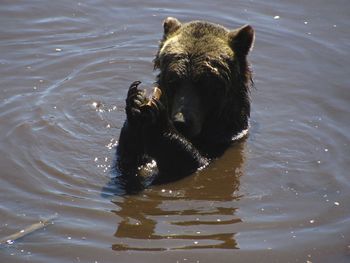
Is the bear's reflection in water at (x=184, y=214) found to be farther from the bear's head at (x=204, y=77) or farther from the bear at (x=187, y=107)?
the bear's head at (x=204, y=77)

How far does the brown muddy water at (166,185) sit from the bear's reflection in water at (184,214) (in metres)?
0.02

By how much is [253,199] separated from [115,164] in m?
1.41

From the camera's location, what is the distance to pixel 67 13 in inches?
479

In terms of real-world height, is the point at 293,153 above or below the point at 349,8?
below

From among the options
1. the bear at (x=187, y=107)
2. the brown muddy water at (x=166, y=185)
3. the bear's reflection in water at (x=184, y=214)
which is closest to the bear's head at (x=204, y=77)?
the bear at (x=187, y=107)

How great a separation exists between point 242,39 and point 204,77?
0.72 metres

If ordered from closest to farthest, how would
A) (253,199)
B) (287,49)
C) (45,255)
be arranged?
(45,255) < (253,199) < (287,49)

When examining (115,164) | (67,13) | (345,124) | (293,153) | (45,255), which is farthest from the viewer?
(67,13)

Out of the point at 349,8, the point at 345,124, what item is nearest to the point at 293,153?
the point at 345,124

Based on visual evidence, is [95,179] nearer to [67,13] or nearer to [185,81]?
[185,81]

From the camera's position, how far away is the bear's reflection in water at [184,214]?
6.20 metres

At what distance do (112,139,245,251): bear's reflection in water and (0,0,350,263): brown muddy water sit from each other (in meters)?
0.02

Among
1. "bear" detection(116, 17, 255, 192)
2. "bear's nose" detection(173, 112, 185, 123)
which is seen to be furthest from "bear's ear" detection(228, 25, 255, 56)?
"bear's nose" detection(173, 112, 185, 123)

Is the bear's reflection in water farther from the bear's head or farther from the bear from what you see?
the bear's head
